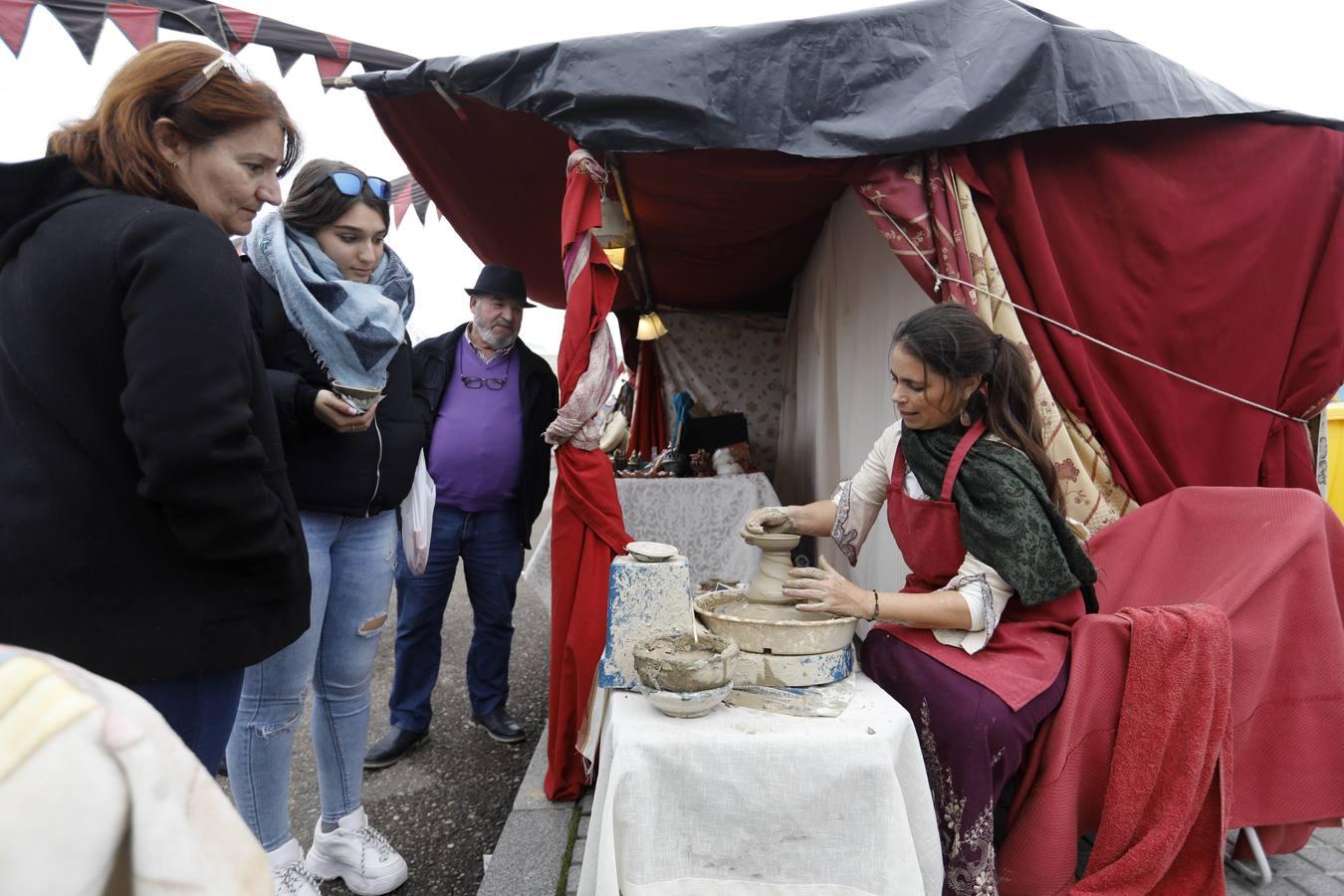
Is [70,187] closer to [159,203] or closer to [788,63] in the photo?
[159,203]

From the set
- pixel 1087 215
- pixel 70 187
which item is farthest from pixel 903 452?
pixel 70 187

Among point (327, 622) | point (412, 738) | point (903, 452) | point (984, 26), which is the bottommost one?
point (412, 738)

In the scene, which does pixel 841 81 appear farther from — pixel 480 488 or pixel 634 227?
pixel 634 227

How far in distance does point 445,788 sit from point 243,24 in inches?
129

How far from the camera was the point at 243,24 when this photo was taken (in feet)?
10.1

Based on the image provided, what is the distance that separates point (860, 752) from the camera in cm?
145

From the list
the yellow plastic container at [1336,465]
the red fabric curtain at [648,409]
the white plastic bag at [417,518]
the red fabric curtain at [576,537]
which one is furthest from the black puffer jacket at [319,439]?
the red fabric curtain at [648,409]

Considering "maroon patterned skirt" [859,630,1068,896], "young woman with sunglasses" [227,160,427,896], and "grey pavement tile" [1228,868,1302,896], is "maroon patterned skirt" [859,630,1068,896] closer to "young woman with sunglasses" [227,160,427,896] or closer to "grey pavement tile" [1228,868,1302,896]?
"grey pavement tile" [1228,868,1302,896]

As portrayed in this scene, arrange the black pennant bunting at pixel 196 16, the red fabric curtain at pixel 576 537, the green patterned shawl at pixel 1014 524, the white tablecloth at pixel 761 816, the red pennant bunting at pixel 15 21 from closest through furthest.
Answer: the white tablecloth at pixel 761 816 < the green patterned shawl at pixel 1014 524 < the red fabric curtain at pixel 576 537 < the red pennant bunting at pixel 15 21 < the black pennant bunting at pixel 196 16

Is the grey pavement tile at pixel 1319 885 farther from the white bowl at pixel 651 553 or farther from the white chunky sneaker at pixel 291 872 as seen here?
the white chunky sneaker at pixel 291 872

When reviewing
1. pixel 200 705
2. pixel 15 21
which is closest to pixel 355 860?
pixel 200 705

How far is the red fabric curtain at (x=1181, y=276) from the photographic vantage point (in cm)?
244

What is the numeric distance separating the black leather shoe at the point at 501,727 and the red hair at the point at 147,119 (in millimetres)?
2523

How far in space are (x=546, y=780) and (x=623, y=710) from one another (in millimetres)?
1243
